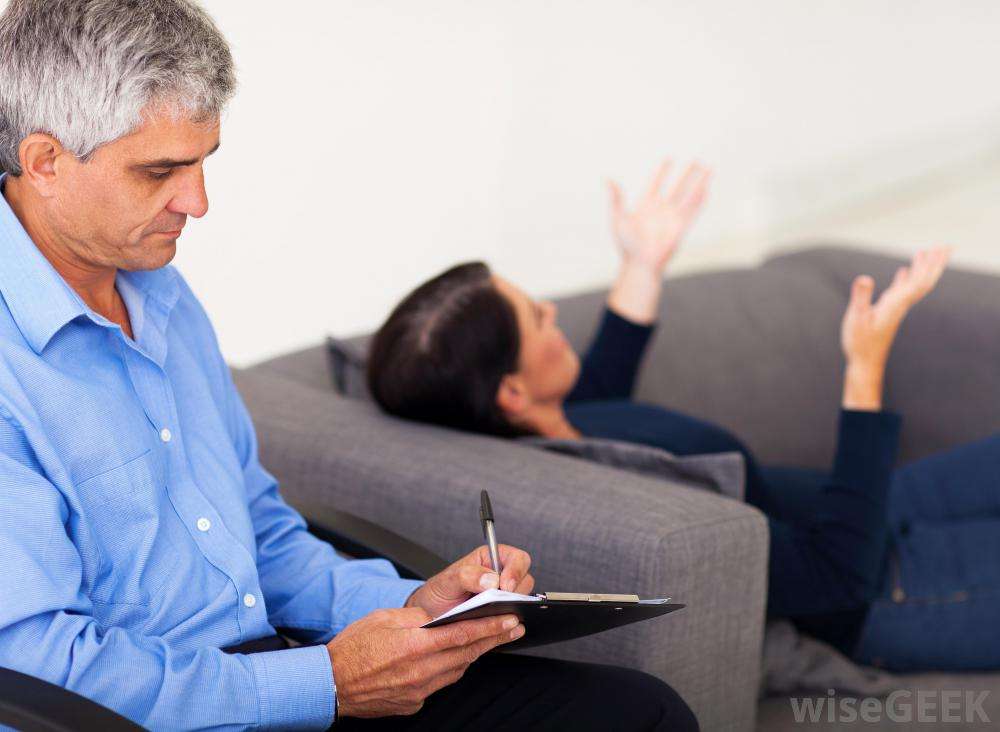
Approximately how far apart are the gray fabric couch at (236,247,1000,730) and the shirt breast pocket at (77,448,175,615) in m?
0.55

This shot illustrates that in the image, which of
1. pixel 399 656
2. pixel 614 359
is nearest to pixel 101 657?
pixel 399 656

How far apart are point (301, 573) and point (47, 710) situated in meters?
0.56

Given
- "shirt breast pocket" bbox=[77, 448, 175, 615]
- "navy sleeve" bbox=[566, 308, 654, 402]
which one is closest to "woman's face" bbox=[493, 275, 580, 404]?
"navy sleeve" bbox=[566, 308, 654, 402]

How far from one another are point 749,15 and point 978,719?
4336mm

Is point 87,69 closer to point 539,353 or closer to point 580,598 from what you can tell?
point 580,598

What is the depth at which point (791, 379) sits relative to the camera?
268cm

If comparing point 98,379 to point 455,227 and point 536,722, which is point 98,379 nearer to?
point 536,722

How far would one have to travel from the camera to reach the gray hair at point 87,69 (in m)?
1.19

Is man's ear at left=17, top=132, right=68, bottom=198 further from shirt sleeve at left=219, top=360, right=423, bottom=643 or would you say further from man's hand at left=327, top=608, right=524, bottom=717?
man's hand at left=327, top=608, right=524, bottom=717

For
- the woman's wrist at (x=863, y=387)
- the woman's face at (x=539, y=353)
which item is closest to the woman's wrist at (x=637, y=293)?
the woman's face at (x=539, y=353)

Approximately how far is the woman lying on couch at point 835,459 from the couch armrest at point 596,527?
120mm

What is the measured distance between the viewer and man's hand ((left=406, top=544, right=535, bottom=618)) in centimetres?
140

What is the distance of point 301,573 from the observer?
5.27 feet

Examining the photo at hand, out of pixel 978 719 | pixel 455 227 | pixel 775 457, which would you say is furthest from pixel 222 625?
pixel 455 227
